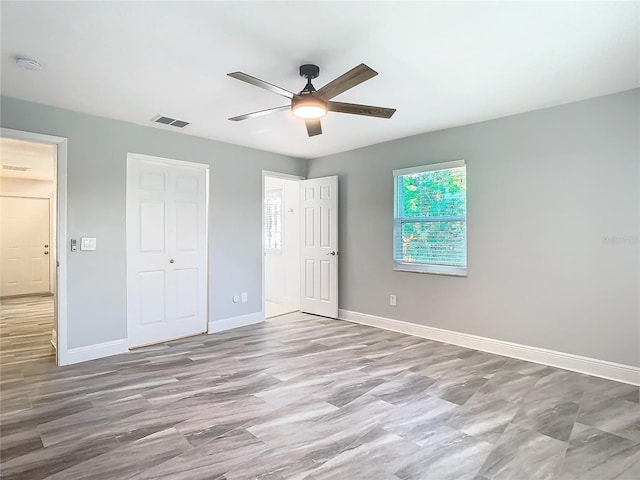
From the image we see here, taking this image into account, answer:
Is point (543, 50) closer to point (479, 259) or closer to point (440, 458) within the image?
point (479, 259)

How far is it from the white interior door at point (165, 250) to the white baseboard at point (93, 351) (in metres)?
0.12

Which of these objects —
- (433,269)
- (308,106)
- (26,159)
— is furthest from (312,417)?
(26,159)

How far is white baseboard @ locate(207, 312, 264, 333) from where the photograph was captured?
481cm

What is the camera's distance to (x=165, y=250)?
14.6 ft

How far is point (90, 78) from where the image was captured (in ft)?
9.61

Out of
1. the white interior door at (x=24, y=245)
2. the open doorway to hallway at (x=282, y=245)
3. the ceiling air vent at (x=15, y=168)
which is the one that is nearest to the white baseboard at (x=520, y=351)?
the open doorway to hallway at (x=282, y=245)

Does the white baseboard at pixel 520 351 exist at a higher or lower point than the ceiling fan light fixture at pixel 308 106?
lower

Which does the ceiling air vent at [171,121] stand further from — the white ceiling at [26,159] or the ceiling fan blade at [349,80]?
the ceiling fan blade at [349,80]

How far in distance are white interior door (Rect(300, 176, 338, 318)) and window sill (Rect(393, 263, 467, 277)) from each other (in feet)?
3.51

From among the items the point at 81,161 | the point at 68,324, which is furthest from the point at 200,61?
the point at 68,324

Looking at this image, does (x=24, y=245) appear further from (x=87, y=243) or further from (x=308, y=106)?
(x=308, y=106)

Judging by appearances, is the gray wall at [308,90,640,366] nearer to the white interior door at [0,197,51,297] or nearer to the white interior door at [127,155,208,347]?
the white interior door at [127,155,208,347]

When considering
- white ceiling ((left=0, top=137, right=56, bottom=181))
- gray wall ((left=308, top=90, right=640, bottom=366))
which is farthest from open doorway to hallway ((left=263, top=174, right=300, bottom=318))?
white ceiling ((left=0, top=137, right=56, bottom=181))

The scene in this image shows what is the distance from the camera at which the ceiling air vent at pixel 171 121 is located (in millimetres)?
3928
